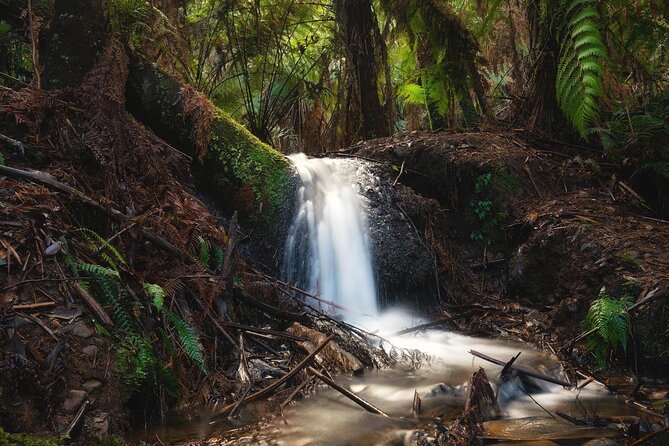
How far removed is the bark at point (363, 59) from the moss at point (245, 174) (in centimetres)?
267

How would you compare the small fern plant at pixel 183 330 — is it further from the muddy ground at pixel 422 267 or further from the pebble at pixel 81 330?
the pebble at pixel 81 330

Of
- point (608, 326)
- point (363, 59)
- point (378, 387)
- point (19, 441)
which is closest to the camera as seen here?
point (19, 441)

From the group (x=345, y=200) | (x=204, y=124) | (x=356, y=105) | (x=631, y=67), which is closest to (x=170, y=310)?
(x=204, y=124)

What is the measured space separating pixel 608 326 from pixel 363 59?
16.9ft

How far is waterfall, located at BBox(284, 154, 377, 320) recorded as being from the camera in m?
4.68

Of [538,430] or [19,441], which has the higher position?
[19,441]

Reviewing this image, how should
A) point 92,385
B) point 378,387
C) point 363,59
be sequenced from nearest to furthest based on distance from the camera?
point 92,385 → point 378,387 → point 363,59

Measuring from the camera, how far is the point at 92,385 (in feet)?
6.52

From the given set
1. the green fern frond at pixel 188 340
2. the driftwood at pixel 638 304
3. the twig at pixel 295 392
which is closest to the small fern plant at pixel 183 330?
the green fern frond at pixel 188 340

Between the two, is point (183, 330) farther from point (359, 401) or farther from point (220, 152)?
point (220, 152)

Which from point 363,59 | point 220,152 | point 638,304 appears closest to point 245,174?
point 220,152

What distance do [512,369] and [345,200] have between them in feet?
9.33

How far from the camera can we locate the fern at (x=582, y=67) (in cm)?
480

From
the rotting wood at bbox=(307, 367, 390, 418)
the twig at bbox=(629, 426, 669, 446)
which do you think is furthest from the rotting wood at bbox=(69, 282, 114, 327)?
the twig at bbox=(629, 426, 669, 446)
